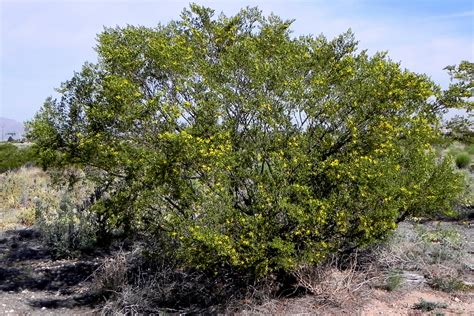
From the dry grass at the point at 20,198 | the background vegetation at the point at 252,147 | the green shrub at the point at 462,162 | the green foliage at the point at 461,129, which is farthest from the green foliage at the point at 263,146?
the green shrub at the point at 462,162

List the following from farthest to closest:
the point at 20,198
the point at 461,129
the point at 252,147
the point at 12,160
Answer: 1. the point at 12,160
2. the point at 20,198
3. the point at 461,129
4. the point at 252,147

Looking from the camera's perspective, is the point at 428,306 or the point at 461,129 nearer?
the point at 428,306

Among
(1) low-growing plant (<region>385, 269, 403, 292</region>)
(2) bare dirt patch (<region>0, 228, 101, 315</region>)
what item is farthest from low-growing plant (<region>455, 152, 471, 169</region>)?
(2) bare dirt patch (<region>0, 228, 101, 315</region>)

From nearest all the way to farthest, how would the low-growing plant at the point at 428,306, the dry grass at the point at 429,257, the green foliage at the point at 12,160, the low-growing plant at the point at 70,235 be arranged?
the low-growing plant at the point at 428,306, the dry grass at the point at 429,257, the low-growing plant at the point at 70,235, the green foliage at the point at 12,160

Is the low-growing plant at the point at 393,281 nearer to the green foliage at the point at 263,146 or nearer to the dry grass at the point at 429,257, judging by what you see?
the dry grass at the point at 429,257

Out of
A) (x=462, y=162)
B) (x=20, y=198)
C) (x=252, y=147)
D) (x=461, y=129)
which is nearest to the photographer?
(x=252, y=147)

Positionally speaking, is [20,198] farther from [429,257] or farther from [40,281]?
[429,257]

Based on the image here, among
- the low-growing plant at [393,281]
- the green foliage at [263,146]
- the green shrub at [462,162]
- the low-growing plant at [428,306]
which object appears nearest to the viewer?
the green foliage at [263,146]

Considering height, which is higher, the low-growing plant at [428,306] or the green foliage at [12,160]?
the green foliage at [12,160]

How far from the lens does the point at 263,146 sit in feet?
21.6

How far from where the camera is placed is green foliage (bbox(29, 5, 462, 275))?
6.34m

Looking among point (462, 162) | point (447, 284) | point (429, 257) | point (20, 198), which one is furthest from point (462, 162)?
point (20, 198)

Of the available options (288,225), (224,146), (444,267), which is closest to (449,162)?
(444,267)

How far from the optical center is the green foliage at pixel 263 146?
6.34 m
